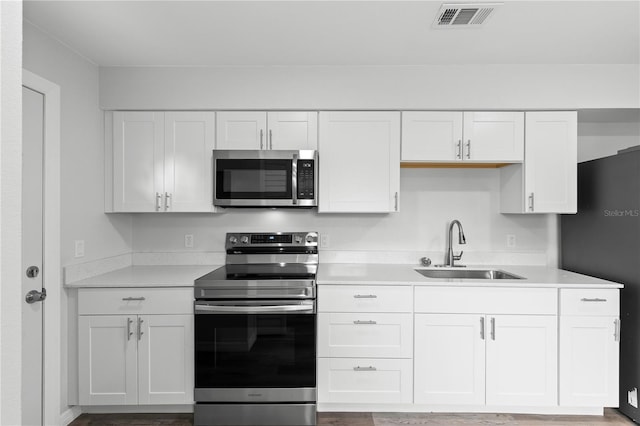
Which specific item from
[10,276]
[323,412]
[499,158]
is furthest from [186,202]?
[10,276]

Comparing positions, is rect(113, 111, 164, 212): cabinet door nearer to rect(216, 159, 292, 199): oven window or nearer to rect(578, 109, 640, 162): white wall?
rect(216, 159, 292, 199): oven window

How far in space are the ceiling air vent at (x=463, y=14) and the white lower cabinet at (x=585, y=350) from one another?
5.64ft

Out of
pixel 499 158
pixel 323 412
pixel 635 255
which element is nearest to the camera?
pixel 635 255

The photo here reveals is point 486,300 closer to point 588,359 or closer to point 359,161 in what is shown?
point 588,359

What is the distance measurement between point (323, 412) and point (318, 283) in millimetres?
853

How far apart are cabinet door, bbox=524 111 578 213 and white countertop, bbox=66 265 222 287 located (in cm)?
235

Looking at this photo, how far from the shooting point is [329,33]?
90.7 inches

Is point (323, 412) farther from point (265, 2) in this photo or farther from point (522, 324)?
point (265, 2)

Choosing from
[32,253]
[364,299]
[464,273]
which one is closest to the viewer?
[32,253]

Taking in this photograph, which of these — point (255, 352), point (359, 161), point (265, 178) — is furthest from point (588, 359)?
point (265, 178)

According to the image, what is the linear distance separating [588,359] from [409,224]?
1.43 meters

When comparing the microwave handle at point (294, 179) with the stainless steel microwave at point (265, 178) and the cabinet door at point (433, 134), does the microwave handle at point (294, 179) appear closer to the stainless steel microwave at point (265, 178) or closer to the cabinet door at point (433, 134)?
the stainless steel microwave at point (265, 178)

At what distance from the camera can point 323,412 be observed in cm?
265

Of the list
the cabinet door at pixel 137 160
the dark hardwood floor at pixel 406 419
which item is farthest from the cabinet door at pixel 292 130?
the dark hardwood floor at pixel 406 419
